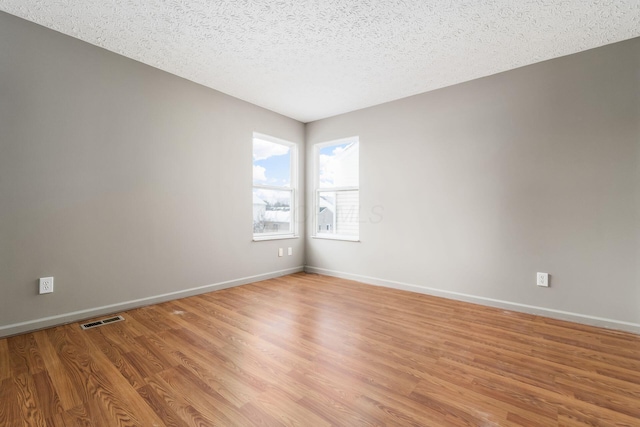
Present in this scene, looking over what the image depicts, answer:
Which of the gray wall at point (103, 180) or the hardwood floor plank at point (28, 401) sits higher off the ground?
the gray wall at point (103, 180)

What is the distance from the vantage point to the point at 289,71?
10.3 feet

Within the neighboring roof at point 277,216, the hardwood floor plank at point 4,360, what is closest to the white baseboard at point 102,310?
the hardwood floor plank at point 4,360

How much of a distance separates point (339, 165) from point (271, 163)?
110 centimetres

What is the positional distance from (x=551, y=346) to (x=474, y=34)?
105 inches

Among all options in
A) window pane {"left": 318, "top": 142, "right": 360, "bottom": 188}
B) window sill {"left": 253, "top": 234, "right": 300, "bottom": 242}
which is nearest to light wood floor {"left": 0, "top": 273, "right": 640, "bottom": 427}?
window sill {"left": 253, "top": 234, "right": 300, "bottom": 242}

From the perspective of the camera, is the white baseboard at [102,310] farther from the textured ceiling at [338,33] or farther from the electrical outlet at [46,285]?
the textured ceiling at [338,33]

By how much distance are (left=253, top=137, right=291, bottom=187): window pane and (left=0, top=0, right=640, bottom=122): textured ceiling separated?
1.15 metres

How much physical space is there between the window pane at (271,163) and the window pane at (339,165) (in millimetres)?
581

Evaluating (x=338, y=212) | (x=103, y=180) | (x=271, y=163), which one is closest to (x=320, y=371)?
(x=103, y=180)

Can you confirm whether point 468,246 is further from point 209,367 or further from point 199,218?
point 199,218

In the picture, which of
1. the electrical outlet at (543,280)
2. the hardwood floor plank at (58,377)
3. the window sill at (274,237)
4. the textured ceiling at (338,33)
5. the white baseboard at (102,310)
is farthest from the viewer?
the window sill at (274,237)

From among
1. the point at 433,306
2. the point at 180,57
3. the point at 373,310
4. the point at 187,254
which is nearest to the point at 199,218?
the point at 187,254

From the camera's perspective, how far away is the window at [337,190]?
4414 millimetres

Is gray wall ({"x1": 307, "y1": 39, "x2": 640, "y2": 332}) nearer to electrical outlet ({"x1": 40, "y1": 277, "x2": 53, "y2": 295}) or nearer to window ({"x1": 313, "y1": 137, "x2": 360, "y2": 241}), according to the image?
window ({"x1": 313, "y1": 137, "x2": 360, "y2": 241})
